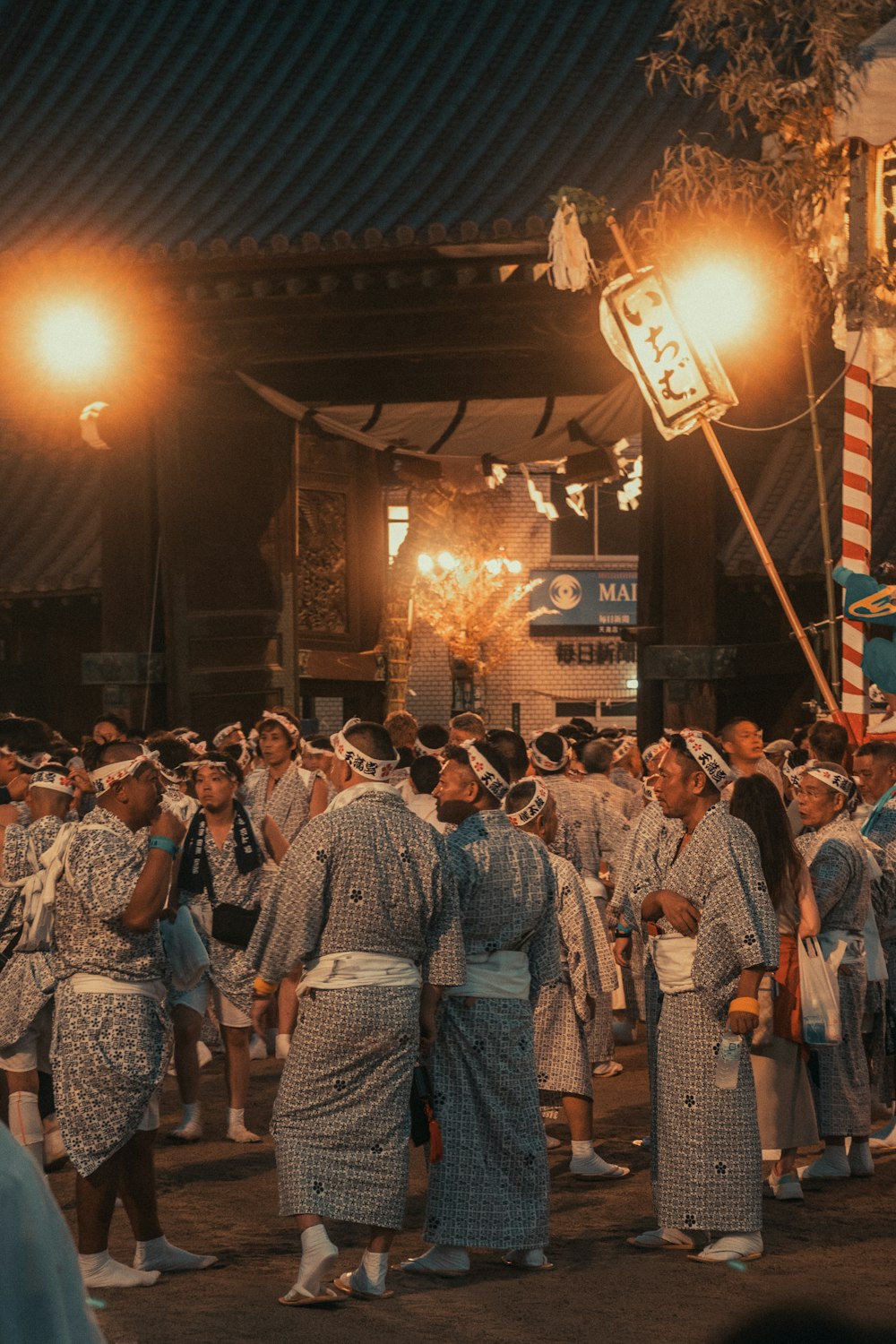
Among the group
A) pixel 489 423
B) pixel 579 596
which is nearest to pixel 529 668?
pixel 579 596

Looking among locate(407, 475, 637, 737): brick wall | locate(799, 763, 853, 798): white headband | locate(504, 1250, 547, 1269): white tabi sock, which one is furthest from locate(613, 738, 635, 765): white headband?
locate(407, 475, 637, 737): brick wall

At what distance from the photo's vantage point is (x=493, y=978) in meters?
6.38

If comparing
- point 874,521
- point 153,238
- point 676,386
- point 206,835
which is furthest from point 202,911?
point 874,521

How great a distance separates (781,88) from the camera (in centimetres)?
1106

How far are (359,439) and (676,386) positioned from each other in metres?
4.57

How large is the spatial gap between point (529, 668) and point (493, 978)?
31.4 metres

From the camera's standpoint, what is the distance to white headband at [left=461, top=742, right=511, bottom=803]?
257 inches

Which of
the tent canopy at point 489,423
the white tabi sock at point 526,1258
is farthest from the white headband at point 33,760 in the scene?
the tent canopy at point 489,423

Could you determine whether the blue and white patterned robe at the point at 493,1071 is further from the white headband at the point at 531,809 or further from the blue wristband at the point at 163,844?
the blue wristband at the point at 163,844

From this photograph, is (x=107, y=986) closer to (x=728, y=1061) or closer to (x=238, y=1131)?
(x=728, y=1061)

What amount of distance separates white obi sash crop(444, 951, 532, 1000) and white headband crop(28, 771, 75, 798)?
1.91 m

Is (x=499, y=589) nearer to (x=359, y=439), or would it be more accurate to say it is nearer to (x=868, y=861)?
(x=359, y=439)

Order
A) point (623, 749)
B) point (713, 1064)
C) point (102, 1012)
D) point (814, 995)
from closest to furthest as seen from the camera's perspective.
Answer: point (102, 1012)
point (713, 1064)
point (814, 995)
point (623, 749)

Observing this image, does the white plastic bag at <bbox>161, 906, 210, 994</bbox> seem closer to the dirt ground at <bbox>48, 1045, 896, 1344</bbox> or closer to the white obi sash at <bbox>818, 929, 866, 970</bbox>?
the dirt ground at <bbox>48, 1045, 896, 1344</bbox>
